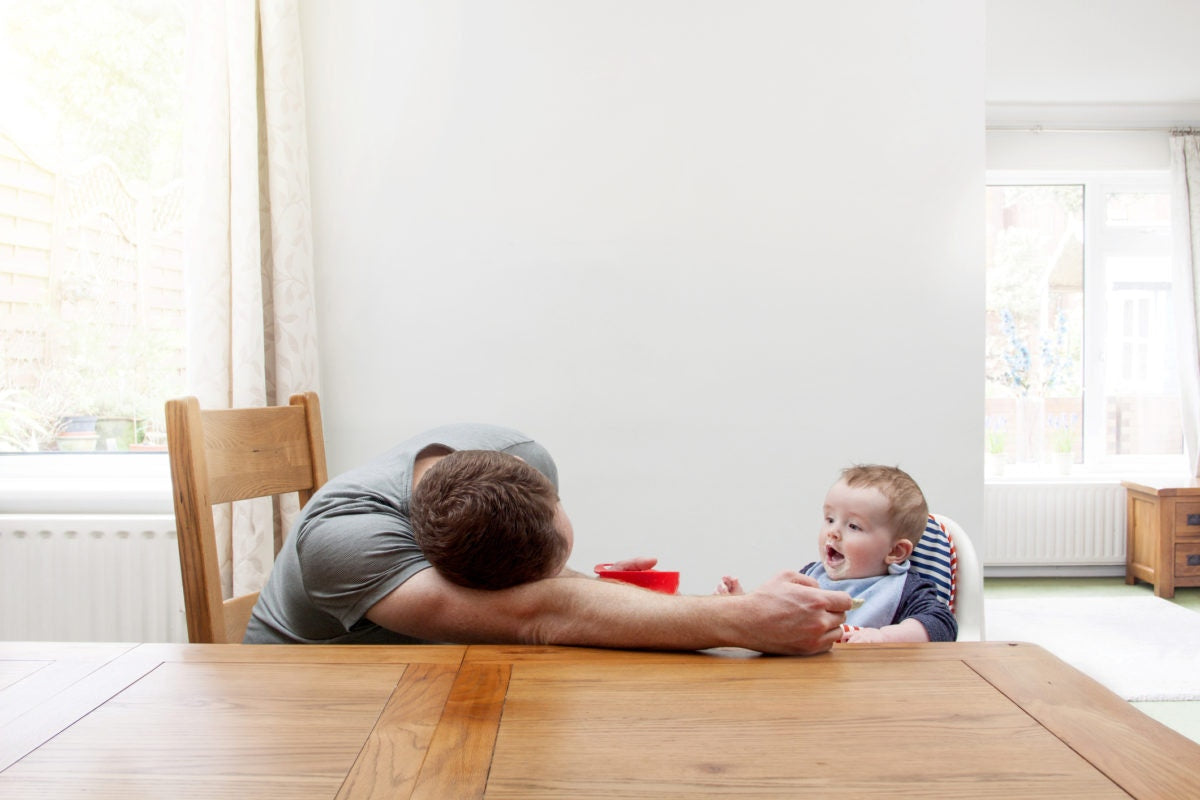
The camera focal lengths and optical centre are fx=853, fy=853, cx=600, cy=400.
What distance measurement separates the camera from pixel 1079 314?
5176mm

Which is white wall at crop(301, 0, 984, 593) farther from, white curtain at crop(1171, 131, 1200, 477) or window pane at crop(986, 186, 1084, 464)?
white curtain at crop(1171, 131, 1200, 477)

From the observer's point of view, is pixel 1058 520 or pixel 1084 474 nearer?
pixel 1058 520

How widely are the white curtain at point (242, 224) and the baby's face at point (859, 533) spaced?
1.46m

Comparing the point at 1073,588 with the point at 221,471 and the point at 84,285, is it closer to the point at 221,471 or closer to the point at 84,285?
the point at 221,471

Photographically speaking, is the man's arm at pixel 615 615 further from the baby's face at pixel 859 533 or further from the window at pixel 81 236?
the window at pixel 81 236

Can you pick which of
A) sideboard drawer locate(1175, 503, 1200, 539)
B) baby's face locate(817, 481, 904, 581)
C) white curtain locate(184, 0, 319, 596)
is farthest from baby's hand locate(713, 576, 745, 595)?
sideboard drawer locate(1175, 503, 1200, 539)

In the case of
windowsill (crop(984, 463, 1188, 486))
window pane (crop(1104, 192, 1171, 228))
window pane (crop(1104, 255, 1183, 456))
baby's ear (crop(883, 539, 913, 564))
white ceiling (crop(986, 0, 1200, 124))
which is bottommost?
windowsill (crop(984, 463, 1188, 486))

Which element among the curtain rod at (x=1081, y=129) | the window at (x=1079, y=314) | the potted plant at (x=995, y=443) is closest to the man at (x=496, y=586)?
the potted plant at (x=995, y=443)

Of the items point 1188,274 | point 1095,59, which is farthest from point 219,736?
point 1188,274

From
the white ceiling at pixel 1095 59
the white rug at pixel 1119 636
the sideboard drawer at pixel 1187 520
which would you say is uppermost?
the white ceiling at pixel 1095 59

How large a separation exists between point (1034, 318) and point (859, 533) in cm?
435

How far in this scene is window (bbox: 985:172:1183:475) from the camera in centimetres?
516

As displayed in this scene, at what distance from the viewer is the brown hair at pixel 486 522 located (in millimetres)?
1021

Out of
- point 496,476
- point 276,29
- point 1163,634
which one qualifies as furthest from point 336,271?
point 1163,634
